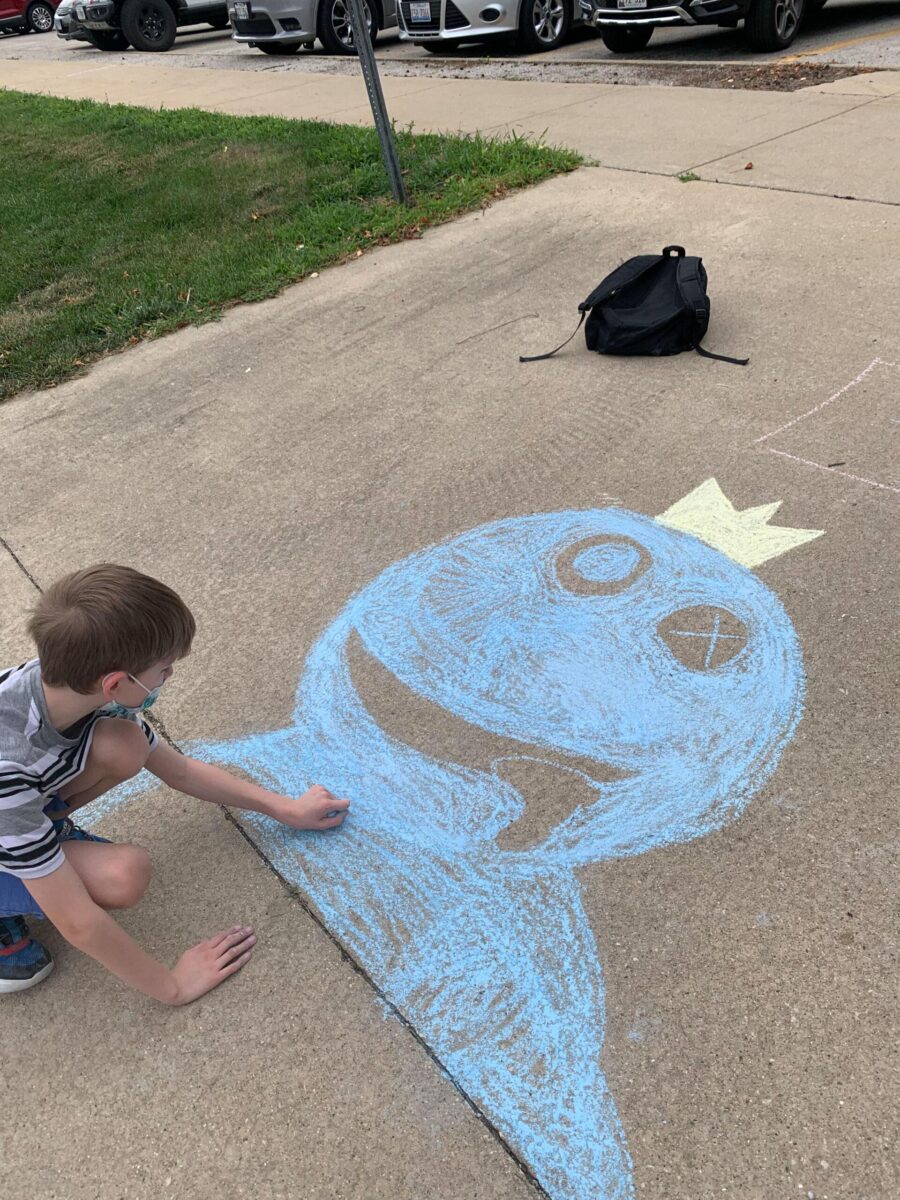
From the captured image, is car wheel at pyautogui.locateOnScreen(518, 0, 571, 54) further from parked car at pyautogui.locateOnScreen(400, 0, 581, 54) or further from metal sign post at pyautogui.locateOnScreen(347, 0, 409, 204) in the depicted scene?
metal sign post at pyautogui.locateOnScreen(347, 0, 409, 204)

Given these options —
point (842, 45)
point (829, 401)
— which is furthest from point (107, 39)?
point (829, 401)

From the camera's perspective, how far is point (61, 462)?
157 inches

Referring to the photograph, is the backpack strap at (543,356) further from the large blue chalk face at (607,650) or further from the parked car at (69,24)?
the parked car at (69,24)

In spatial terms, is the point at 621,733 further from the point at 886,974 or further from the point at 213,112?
the point at 213,112

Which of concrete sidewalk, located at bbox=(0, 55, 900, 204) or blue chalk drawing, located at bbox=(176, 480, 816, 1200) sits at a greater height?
concrete sidewalk, located at bbox=(0, 55, 900, 204)

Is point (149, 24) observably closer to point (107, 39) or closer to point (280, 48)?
point (107, 39)

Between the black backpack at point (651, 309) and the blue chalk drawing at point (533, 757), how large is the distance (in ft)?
3.45

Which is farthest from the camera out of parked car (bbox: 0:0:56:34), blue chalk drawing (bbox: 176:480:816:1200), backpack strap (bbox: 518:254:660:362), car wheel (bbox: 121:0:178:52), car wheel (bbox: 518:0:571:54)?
parked car (bbox: 0:0:56:34)

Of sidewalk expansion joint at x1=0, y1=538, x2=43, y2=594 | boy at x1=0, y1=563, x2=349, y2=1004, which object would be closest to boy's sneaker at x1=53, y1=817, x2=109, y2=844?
boy at x1=0, y1=563, x2=349, y2=1004

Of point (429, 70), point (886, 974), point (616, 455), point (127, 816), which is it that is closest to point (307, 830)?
point (127, 816)

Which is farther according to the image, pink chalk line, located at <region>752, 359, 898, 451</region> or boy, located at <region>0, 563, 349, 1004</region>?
pink chalk line, located at <region>752, 359, 898, 451</region>

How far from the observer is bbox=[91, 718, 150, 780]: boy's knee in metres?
1.87

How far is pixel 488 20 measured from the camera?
32.1 ft

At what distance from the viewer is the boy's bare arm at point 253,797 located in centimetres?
214
